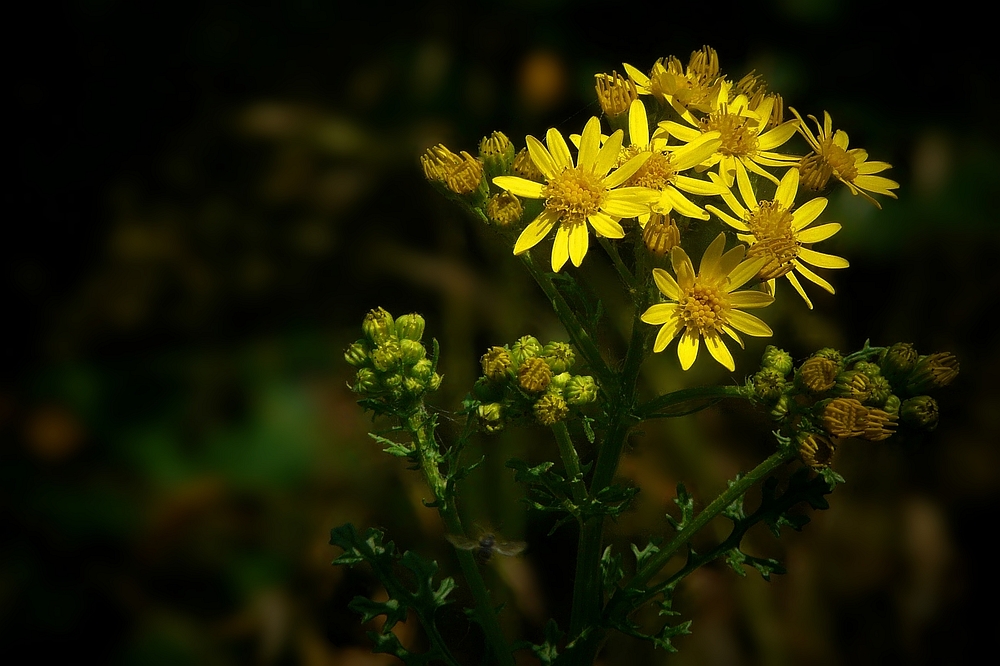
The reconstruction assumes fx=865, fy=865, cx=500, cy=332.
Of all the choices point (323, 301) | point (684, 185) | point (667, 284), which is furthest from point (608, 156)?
point (323, 301)

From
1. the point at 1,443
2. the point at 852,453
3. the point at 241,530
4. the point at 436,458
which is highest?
the point at 436,458

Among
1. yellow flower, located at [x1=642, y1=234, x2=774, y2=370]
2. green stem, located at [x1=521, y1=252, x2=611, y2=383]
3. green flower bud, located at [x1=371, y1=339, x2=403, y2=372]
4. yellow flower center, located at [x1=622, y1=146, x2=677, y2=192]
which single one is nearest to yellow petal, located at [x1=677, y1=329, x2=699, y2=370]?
yellow flower, located at [x1=642, y1=234, x2=774, y2=370]

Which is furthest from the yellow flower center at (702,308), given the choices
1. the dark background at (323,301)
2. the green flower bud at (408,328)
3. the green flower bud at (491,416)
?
the dark background at (323,301)


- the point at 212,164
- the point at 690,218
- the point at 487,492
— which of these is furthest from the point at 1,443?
the point at 690,218

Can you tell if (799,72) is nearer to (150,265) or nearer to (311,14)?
(311,14)

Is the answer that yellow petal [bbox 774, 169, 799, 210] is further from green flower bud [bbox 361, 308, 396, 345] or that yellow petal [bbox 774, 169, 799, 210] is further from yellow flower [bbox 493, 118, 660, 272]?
green flower bud [bbox 361, 308, 396, 345]

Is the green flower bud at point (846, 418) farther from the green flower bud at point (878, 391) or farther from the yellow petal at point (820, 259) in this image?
the yellow petal at point (820, 259)
